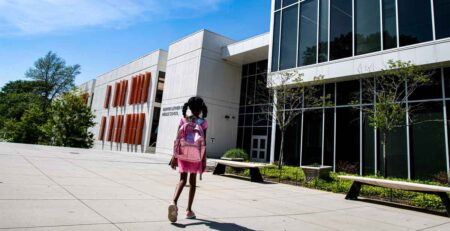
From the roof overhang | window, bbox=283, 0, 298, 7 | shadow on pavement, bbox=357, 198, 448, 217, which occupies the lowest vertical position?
shadow on pavement, bbox=357, 198, 448, 217

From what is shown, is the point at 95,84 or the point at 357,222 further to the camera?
the point at 95,84

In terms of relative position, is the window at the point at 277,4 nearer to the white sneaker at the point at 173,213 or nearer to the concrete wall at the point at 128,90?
the concrete wall at the point at 128,90

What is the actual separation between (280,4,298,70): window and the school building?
71mm

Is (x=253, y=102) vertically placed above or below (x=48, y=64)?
below

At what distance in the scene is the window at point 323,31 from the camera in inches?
705

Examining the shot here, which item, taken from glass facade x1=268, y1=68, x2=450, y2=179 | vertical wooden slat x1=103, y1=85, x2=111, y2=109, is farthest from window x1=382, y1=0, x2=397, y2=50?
vertical wooden slat x1=103, y1=85, x2=111, y2=109

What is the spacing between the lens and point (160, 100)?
33594 mm

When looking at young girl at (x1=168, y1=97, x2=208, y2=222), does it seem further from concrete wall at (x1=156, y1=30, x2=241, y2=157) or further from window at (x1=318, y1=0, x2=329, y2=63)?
concrete wall at (x1=156, y1=30, x2=241, y2=157)

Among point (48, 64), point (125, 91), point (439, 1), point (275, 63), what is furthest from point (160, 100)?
point (48, 64)

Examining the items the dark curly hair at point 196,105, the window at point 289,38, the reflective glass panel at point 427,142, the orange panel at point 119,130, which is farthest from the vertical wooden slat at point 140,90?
the dark curly hair at point 196,105

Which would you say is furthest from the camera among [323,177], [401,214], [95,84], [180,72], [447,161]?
[95,84]

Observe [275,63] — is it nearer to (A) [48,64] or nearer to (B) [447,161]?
(B) [447,161]

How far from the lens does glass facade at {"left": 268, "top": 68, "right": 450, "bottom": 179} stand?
13.4 metres

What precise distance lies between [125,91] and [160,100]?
8137mm
